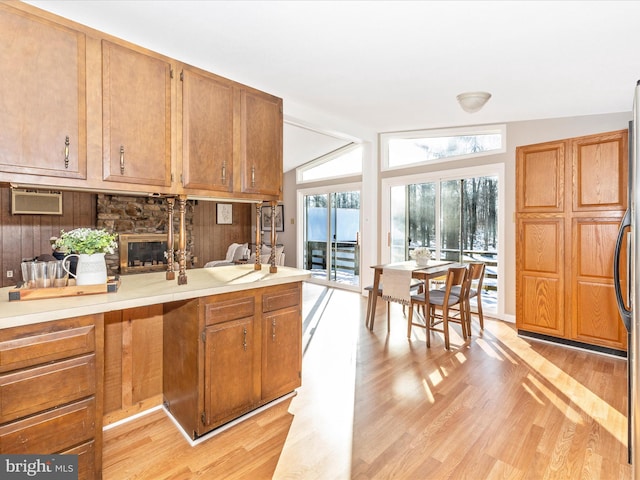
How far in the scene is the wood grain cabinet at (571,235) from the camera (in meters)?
3.17

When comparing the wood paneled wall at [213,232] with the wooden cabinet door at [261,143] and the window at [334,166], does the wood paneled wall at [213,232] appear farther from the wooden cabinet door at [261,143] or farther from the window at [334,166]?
the wooden cabinet door at [261,143]

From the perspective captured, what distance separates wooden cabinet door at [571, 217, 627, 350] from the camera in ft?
10.4

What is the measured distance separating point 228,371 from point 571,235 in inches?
135

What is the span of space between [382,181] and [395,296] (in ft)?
8.63

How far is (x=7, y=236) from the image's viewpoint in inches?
215

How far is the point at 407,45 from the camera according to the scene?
2654 millimetres

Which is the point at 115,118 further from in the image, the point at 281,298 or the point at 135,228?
the point at 135,228

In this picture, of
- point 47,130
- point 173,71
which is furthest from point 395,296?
point 47,130

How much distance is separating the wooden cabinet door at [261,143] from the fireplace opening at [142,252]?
209 inches

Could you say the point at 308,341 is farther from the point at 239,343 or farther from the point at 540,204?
the point at 540,204

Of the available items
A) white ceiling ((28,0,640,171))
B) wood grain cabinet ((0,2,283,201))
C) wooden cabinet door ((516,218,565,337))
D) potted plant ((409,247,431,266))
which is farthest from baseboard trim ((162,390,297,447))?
wooden cabinet door ((516,218,565,337))

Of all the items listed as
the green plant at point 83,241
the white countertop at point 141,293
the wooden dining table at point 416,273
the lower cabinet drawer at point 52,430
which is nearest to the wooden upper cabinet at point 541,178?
the wooden dining table at point 416,273

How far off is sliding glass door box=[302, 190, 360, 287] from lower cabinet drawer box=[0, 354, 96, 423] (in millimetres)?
5019

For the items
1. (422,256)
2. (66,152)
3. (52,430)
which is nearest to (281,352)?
(52,430)
